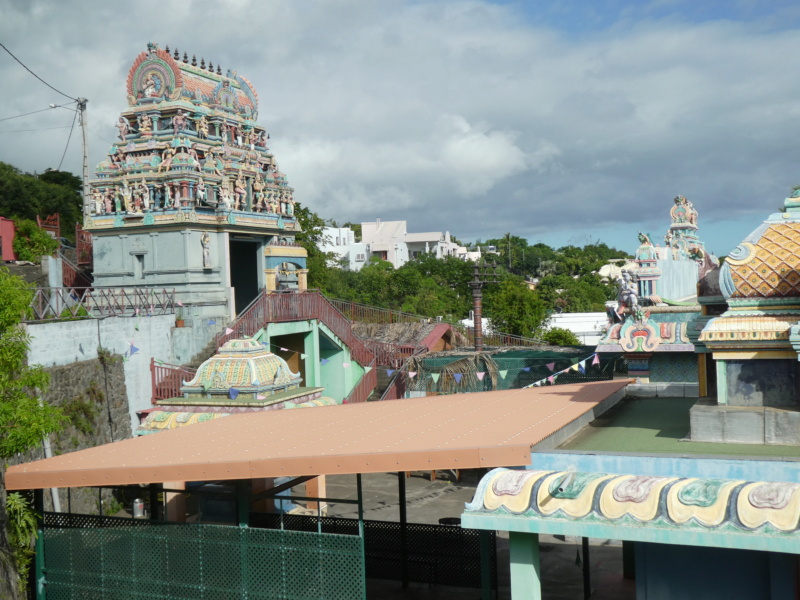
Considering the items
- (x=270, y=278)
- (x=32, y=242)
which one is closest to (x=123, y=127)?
(x=270, y=278)

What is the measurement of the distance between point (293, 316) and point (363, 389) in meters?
3.34

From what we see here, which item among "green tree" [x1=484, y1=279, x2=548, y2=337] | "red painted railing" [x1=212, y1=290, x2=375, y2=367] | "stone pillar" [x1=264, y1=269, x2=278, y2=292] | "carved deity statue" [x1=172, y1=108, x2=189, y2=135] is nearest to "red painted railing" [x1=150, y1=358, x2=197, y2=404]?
"red painted railing" [x1=212, y1=290, x2=375, y2=367]

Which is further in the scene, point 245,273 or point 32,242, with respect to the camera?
point 32,242

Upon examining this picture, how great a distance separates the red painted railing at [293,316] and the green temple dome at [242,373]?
20.3 ft

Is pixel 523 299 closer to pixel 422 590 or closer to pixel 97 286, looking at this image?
pixel 97 286

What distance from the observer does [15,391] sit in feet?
38.5


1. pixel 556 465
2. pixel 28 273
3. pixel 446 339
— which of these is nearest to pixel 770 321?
pixel 556 465

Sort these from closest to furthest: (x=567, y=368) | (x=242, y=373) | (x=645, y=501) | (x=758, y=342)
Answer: (x=645, y=501) → (x=758, y=342) → (x=242, y=373) → (x=567, y=368)

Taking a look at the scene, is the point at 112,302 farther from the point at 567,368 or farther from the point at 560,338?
the point at 560,338

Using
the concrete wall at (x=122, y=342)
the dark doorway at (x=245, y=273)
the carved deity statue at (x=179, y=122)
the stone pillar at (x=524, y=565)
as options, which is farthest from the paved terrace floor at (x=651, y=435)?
the dark doorway at (x=245, y=273)

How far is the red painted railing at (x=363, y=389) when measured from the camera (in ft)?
87.1

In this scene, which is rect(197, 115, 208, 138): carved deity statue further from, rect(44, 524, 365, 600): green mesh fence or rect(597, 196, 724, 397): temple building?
rect(44, 524, 365, 600): green mesh fence

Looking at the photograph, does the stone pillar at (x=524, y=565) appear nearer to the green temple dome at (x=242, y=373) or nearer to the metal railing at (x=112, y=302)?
the green temple dome at (x=242, y=373)

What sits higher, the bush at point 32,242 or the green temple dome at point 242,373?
the bush at point 32,242
